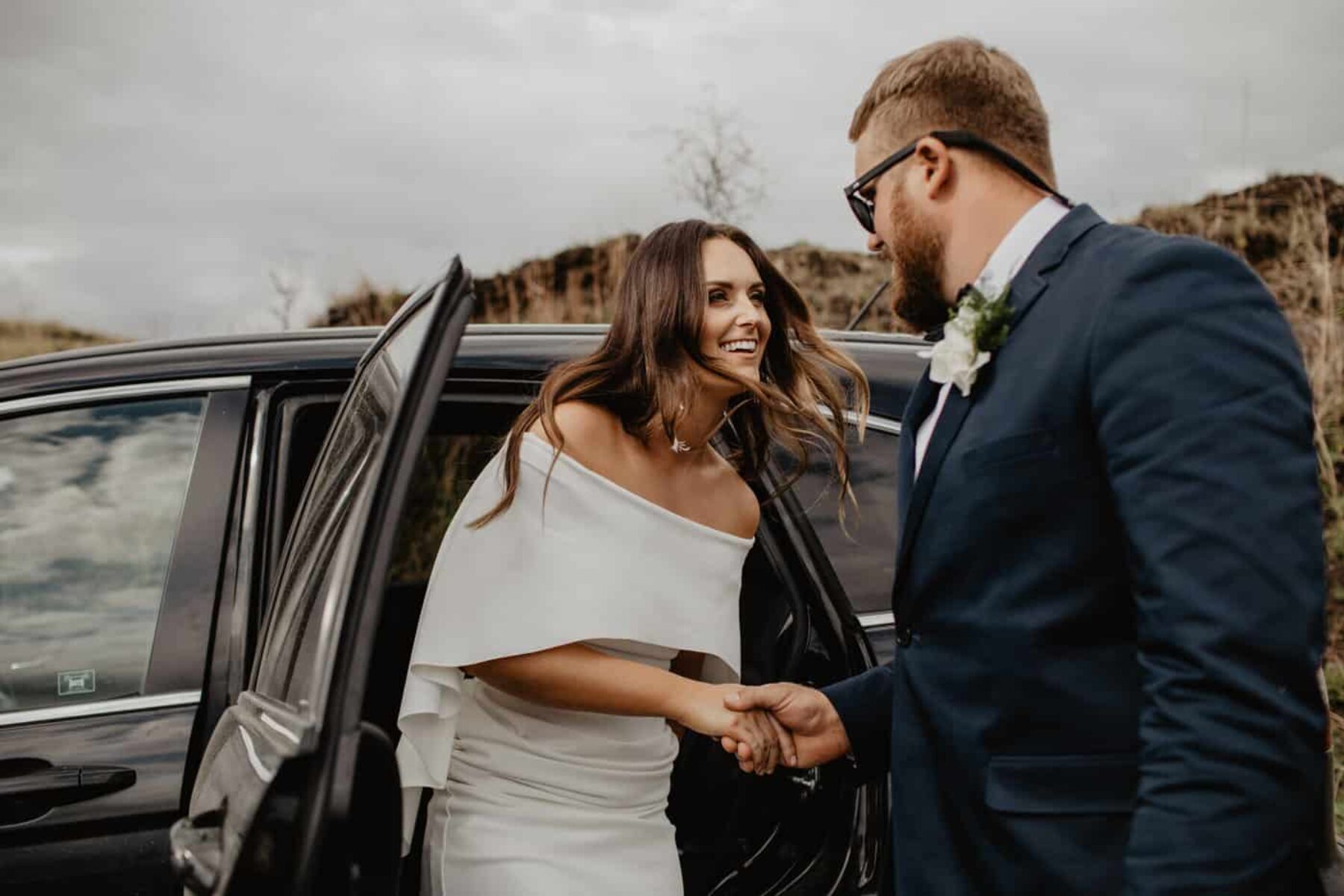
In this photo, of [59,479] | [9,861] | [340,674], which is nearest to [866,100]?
[340,674]

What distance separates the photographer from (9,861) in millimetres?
1997

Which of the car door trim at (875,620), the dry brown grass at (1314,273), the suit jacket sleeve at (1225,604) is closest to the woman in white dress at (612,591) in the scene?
the car door trim at (875,620)

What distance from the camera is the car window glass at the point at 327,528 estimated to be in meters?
1.41

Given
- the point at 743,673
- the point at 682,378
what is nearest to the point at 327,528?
the point at 682,378

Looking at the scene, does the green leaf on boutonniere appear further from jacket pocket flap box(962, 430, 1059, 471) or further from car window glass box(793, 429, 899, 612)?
car window glass box(793, 429, 899, 612)

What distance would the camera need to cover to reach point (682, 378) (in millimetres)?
2533

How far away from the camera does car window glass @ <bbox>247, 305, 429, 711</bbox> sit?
141 centimetres

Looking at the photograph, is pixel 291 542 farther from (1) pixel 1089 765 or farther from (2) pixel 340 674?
(1) pixel 1089 765

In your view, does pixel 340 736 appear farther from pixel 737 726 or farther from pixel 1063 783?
pixel 737 726

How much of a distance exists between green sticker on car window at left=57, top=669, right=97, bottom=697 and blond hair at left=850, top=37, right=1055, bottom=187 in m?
1.77

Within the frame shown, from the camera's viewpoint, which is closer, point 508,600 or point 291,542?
point 291,542

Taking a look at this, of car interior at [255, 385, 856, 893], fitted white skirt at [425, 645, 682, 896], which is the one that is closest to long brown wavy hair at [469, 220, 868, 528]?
car interior at [255, 385, 856, 893]

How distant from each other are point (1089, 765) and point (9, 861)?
1812mm

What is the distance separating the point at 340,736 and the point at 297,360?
132 centimetres
